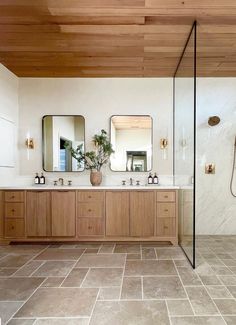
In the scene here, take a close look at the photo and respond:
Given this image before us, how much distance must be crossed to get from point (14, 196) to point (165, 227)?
7.17 ft

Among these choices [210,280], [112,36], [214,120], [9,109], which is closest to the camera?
[210,280]

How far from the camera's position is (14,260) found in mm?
3070

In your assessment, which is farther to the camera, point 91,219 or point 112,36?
point 91,219

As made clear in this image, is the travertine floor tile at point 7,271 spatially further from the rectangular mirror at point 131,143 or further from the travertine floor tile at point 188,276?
the rectangular mirror at point 131,143

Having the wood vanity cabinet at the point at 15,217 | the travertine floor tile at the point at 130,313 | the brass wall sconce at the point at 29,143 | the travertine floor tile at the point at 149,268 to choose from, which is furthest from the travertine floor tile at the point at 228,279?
the brass wall sconce at the point at 29,143

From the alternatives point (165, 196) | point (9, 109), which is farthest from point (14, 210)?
point (165, 196)

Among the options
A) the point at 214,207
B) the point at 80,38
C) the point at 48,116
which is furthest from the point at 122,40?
the point at 214,207

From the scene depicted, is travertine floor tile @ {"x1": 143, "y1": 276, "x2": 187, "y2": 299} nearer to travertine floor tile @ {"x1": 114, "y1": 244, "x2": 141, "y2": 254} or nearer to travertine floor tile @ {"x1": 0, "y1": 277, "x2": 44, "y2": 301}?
travertine floor tile @ {"x1": 114, "y1": 244, "x2": 141, "y2": 254}

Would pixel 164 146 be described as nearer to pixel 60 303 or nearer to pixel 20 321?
pixel 60 303

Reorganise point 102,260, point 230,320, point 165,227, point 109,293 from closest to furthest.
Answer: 1. point 230,320
2. point 109,293
3. point 102,260
4. point 165,227

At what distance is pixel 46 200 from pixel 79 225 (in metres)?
0.59

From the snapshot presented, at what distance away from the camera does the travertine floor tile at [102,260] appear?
9.51 feet

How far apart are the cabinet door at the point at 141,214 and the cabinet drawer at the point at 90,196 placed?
441 millimetres

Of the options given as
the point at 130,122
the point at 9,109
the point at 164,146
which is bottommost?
the point at 164,146
